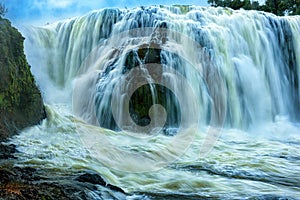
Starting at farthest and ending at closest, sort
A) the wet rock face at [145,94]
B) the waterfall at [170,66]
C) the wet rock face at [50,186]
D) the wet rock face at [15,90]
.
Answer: the waterfall at [170,66]
the wet rock face at [145,94]
the wet rock face at [15,90]
the wet rock face at [50,186]

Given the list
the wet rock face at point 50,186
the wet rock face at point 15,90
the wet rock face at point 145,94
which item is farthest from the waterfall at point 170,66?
the wet rock face at point 50,186

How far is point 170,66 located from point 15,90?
5.76 metres

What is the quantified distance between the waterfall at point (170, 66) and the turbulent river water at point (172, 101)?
5 centimetres

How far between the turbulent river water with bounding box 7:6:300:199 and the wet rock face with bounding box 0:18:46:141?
0.34 meters

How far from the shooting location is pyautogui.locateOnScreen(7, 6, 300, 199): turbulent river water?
23.2 ft

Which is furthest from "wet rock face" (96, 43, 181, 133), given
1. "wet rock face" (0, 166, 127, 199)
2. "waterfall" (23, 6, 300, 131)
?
"wet rock face" (0, 166, 127, 199)

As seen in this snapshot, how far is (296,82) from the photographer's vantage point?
16.3 m

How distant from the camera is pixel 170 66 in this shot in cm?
1303

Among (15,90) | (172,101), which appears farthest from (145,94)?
(15,90)

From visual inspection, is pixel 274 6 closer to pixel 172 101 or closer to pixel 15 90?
pixel 172 101

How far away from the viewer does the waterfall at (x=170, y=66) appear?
39.4 feet

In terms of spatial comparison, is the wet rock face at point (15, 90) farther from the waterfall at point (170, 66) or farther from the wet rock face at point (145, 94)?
the wet rock face at point (145, 94)

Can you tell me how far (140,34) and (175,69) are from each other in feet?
8.64

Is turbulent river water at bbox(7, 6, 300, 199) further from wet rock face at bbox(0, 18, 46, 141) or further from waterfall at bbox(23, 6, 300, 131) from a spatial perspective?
wet rock face at bbox(0, 18, 46, 141)
